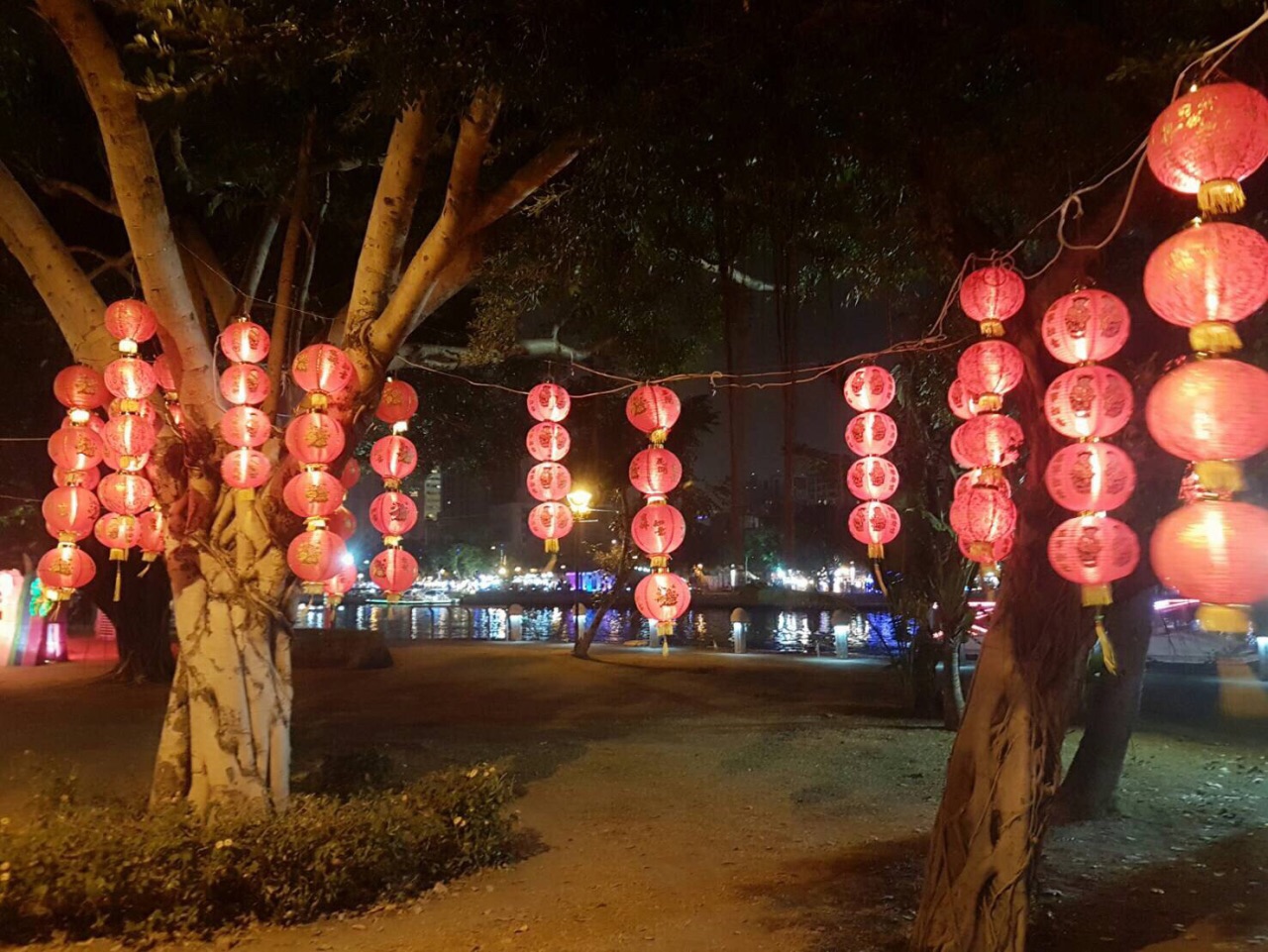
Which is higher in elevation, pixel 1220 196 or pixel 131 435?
pixel 1220 196

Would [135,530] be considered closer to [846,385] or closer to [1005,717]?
[846,385]

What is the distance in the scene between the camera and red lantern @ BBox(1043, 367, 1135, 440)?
5.00 metres

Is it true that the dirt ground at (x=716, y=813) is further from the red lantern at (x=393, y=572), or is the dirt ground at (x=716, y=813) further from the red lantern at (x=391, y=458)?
the red lantern at (x=391, y=458)

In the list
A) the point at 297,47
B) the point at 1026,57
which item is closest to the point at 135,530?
the point at 297,47

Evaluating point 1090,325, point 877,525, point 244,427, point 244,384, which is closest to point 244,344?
point 244,384

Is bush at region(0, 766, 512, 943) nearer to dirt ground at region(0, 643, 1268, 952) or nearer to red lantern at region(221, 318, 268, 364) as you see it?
dirt ground at region(0, 643, 1268, 952)

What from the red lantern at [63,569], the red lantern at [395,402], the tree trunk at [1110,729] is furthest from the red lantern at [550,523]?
the tree trunk at [1110,729]

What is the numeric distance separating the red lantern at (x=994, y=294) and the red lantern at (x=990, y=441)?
945mm

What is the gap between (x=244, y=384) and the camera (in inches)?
279

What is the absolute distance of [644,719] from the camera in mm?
13367

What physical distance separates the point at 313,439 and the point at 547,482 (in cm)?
223

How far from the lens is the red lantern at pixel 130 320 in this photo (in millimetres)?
7258

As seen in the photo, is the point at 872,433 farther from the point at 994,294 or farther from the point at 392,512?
the point at 392,512

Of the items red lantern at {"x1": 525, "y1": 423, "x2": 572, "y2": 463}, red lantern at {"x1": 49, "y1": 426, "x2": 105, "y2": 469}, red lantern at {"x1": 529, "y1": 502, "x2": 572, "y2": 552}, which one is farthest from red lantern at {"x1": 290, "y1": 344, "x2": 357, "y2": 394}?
red lantern at {"x1": 49, "y1": 426, "x2": 105, "y2": 469}
